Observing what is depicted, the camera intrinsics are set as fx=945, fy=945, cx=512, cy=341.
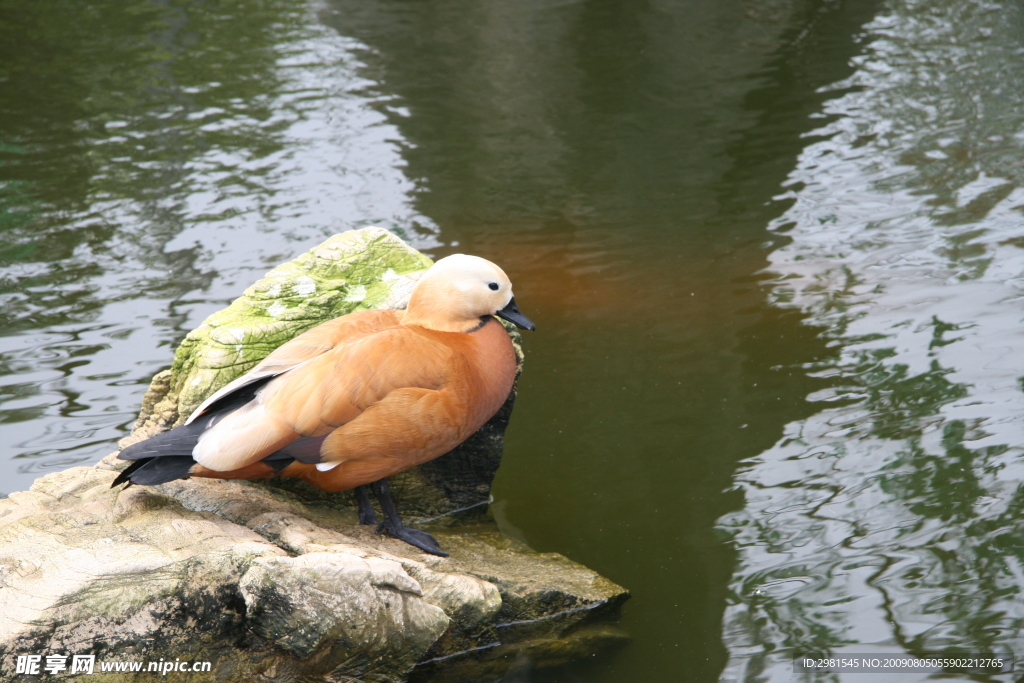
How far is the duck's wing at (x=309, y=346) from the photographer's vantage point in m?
3.33

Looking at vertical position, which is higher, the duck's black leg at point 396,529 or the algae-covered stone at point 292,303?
the algae-covered stone at point 292,303

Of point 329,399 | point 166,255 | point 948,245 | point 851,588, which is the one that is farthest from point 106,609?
point 948,245

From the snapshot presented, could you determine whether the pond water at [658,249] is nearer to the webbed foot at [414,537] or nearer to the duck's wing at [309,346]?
the webbed foot at [414,537]

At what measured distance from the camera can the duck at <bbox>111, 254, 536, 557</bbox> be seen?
127 inches

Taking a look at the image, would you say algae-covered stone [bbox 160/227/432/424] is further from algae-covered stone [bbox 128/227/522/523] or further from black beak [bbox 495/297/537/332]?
black beak [bbox 495/297/537/332]

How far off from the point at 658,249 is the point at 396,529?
384cm

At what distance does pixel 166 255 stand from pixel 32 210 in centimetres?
158

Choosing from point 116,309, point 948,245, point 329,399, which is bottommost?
point 116,309

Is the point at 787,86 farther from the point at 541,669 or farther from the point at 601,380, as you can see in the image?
the point at 541,669

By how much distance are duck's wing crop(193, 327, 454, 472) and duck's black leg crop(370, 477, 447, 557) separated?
0.40 m

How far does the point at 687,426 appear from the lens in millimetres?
4891

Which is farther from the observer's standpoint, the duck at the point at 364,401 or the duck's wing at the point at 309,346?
the duck's wing at the point at 309,346

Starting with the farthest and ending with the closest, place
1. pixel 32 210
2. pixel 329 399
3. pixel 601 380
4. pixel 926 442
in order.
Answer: pixel 32 210 < pixel 601 380 < pixel 926 442 < pixel 329 399

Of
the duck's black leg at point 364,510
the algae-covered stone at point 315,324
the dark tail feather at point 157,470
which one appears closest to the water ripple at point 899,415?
the algae-covered stone at point 315,324
